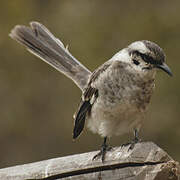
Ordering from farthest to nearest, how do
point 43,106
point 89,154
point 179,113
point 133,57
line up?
point 43,106, point 179,113, point 133,57, point 89,154

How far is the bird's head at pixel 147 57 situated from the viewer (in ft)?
14.3

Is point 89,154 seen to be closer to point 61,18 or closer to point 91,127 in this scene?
point 91,127

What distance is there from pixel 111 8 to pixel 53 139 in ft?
6.46

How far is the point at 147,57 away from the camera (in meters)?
4.43

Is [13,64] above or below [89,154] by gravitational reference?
above

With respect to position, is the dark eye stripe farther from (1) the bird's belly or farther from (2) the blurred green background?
(2) the blurred green background

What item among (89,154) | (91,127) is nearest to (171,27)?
(91,127)

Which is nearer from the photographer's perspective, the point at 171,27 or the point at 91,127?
the point at 91,127

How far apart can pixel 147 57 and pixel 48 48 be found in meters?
1.33

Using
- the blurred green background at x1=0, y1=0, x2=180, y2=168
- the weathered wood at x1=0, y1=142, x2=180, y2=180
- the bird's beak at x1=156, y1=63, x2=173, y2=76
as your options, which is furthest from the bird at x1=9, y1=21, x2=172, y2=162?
the blurred green background at x1=0, y1=0, x2=180, y2=168

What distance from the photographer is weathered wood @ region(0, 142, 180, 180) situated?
3287 mm

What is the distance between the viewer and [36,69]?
9148 millimetres

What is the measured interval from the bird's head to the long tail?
1.04 metres

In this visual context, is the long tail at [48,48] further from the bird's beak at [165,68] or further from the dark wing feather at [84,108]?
the bird's beak at [165,68]
